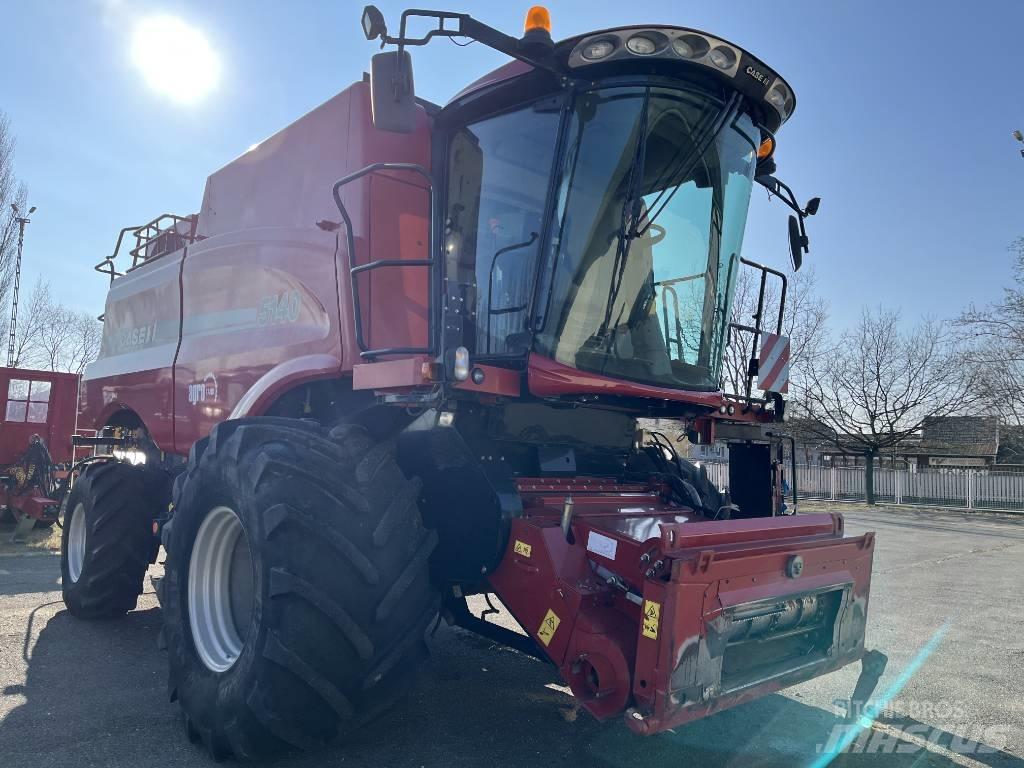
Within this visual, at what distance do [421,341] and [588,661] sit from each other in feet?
6.22

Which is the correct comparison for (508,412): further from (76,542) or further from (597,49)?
(76,542)

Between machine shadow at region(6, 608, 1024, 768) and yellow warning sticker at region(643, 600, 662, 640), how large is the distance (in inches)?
29.8

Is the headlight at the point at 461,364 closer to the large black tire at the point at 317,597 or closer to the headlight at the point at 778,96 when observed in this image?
the large black tire at the point at 317,597

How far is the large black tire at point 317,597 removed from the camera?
299 cm

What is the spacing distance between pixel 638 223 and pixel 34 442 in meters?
9.90


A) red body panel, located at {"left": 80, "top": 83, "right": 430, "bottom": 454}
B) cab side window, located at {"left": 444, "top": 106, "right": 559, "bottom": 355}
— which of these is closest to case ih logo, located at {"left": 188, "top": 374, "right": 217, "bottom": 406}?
red body panel, located at {"left": 80, "top": 83, "right": 430, "bottom": 454}

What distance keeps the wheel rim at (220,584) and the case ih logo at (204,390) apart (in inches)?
53.8

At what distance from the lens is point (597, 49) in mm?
3361

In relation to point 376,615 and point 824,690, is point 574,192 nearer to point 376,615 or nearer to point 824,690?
point 376,615

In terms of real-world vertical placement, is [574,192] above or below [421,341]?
above

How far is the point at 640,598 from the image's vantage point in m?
3.04

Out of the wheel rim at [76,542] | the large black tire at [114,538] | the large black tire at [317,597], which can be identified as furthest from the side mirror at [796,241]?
the wheel rim at [76,542]

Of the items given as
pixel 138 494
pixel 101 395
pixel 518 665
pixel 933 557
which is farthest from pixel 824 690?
pixel 933 557

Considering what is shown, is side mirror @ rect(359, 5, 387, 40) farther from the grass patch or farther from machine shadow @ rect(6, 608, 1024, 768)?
the grass patch
